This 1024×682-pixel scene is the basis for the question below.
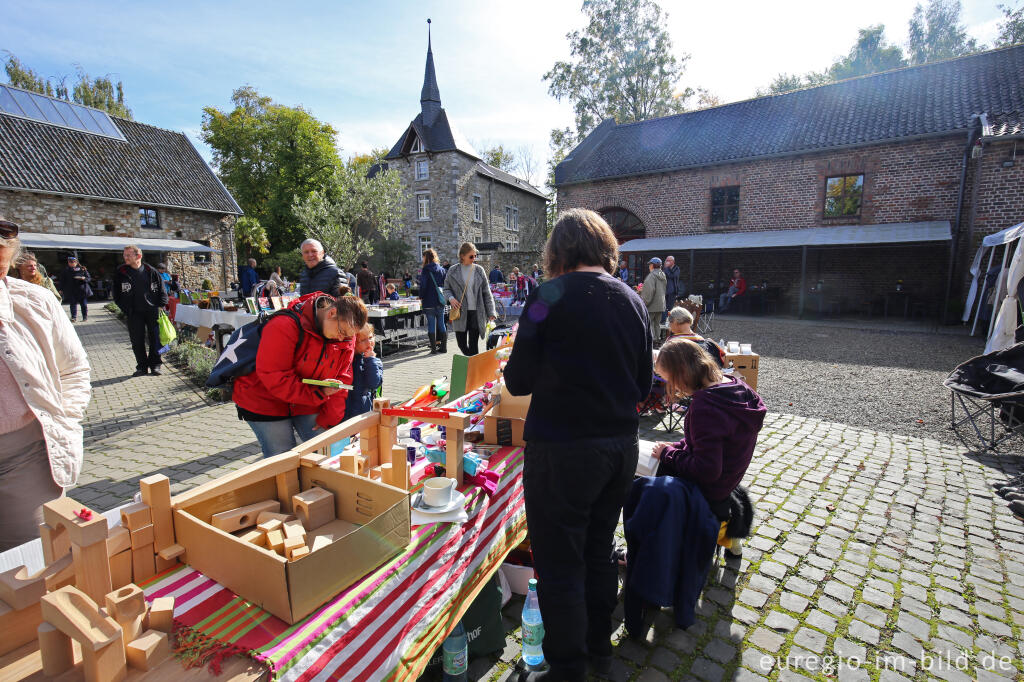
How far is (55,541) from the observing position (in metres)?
1.30

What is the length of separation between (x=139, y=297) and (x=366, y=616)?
8165mm

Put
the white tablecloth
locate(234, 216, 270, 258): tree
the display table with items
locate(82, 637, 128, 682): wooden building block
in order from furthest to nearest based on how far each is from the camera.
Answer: locate(234, 216, 270, 258): tree < the white tablecloth < the display table with items < locate(82, 637, 128, 682): wooden building block

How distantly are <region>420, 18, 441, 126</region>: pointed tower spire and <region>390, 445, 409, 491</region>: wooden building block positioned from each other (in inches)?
1262

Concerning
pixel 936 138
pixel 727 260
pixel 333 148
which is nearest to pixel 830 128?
pixel 936 138

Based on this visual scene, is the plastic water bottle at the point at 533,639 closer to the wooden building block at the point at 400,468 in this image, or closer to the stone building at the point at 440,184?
the wooden building block at the point at 400,468

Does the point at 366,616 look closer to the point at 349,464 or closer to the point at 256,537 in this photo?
the point at 256,537

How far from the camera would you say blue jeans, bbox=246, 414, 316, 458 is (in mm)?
2938

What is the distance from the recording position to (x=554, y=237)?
1.95 metres

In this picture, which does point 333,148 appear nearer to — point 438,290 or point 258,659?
point 438,290

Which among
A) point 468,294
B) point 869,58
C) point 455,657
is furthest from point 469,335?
point 869,58

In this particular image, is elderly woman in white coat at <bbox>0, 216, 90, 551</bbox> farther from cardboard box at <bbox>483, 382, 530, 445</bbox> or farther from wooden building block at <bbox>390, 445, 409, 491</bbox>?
cardboard box at <bbox>483, 382, 530, 445</bbox>

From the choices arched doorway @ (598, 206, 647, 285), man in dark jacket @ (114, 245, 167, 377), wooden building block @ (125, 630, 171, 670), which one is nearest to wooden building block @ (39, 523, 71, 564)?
wooden building block @ (125, 630, 171, 670)

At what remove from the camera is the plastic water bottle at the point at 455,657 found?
2041 mm

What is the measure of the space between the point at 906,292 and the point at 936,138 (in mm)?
4767
